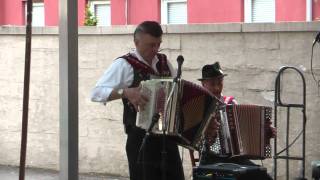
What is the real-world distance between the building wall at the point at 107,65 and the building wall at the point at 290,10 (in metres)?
6.33

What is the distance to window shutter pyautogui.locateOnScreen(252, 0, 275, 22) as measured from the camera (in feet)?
46.4

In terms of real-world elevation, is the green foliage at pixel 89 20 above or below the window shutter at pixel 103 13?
below

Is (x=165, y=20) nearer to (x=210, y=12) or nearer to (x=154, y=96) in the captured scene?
(x=210, y=12)

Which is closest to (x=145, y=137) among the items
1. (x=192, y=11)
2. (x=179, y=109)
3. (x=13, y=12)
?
(x=179, y=109)

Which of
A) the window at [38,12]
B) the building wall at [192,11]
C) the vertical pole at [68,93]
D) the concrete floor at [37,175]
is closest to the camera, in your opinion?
the vertical pole at [68,93]

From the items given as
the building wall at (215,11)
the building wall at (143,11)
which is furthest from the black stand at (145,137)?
the building wall at (143,11)

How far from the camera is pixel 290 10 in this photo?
45.2 ft

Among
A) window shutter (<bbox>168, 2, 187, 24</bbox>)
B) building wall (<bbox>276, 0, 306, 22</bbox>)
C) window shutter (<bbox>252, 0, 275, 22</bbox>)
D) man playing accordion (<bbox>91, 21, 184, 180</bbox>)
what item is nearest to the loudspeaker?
man playing accordion (<bbox>91, 21, 184, 180</bbox>)

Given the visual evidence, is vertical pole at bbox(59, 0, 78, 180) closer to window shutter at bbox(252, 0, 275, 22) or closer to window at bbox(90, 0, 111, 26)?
window shutter at bbox(252, 0, 275, 22)

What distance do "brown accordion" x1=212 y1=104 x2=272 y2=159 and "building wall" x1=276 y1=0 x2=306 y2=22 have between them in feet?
27.8

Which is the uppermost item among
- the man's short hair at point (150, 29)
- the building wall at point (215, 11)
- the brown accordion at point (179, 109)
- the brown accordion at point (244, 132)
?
the building wall at point (215, 11)

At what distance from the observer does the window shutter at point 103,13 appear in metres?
16.5

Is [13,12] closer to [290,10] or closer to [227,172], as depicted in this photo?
[290,10]

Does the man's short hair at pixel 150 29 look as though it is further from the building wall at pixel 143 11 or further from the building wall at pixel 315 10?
the building wall at pixel 143 11
